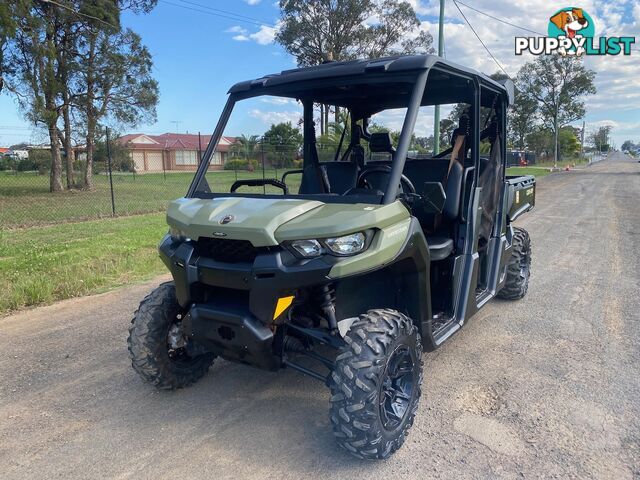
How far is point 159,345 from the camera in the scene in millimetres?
3307

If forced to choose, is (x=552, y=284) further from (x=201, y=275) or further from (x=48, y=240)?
(x=48, y=240)

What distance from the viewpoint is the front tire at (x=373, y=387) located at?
2.58 m

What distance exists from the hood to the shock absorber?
472mm

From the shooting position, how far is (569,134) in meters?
72.9

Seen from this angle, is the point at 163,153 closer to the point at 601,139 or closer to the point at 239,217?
the point at 239,217

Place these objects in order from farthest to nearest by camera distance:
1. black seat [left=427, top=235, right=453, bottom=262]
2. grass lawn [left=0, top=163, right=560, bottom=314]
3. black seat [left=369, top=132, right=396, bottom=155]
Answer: grass lawn [left=0, top=163, right=560, bottom=314]
black seat [left=369, top=132, right=396, bottom=155]
black seat [left=427, top=235, right=453, bottom=262]

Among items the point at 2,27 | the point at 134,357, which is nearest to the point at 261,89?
the point at 134,357

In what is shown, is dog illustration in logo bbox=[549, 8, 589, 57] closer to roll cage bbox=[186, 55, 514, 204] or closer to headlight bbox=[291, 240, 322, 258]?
roll cage bbox=[186, 55, 514, 204]

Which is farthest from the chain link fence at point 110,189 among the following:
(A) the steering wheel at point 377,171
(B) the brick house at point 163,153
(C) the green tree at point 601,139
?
(C) the green tree at point 601,139

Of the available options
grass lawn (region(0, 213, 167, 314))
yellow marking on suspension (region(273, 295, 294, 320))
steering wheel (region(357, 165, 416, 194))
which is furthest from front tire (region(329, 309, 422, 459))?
grass lawn (region(0, 213, 167, 314))

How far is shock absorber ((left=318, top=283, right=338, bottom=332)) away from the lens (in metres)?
2.91

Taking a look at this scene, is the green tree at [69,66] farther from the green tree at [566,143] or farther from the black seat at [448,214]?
the green tree at [566,143]

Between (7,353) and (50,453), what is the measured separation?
1749mm

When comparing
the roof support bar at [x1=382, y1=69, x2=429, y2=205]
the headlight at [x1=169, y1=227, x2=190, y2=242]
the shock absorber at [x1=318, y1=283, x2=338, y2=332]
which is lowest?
the shock absorber at [x1=318, y1=283, x2=338, y2=332]
